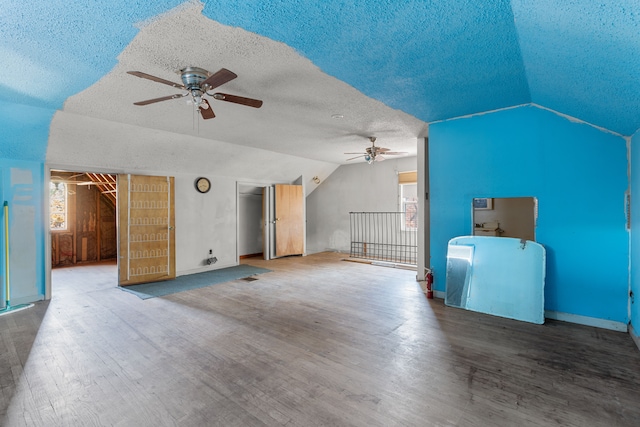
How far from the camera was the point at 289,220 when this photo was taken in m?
8.00

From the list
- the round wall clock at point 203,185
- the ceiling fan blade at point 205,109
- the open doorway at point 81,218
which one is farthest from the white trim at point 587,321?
the open doorway at point 81,218

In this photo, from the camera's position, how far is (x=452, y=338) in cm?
299

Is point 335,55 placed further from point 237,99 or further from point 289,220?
point 289,220

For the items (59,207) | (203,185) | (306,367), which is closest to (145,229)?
(203,185)

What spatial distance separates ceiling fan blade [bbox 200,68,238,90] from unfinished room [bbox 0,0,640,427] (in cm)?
7

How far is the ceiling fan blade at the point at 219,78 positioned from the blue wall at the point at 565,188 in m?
3.15

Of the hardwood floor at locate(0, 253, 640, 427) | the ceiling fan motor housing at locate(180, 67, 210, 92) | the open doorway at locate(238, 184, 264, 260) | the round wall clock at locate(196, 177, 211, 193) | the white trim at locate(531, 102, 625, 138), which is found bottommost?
the hardwood floor at locate(0, 253, 640, 427)

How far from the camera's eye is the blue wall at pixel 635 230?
109 inches

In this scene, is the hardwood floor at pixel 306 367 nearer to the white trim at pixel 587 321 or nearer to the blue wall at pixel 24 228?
the white trim at pixel 587 321

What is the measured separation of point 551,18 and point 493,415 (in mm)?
2401

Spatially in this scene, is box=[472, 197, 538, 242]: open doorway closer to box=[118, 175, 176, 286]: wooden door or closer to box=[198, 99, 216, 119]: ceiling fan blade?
box=[198, 99, 216, 119]: ceiling fan blade

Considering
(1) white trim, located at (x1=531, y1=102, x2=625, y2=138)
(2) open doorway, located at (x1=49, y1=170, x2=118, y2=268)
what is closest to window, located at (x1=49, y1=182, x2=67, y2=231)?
(2) open doorway, located at (x1=49, y1=170, x2=118, y2=268)

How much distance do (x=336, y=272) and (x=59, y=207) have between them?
7.08 meters

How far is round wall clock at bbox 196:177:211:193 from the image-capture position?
20.5ft
